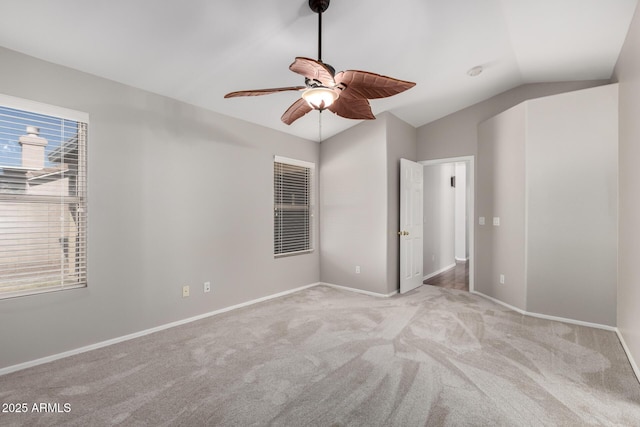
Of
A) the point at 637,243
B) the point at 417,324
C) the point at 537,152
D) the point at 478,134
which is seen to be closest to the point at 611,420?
the point at 637,243

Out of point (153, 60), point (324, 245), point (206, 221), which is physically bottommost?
point (324, 245)

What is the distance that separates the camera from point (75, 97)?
2576mm

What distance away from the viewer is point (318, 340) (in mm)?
2859

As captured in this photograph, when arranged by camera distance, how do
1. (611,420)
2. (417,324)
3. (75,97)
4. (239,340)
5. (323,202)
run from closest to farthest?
(611,420), (75,97), (239,340), (417,324), (323,202)

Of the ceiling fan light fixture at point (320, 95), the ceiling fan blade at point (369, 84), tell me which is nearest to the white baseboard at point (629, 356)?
the ceiling fan blade at point (369, 84)

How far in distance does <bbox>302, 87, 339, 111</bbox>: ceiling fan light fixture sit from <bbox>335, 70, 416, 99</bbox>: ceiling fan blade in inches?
2.9

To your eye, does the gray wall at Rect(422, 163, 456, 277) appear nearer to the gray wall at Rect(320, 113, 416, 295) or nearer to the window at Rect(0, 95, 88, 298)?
the gray wall at Rect(320, 113, 416, 295)

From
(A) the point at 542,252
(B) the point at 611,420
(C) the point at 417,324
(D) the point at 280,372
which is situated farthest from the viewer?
(A) the point at 542,252

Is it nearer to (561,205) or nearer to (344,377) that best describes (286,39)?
(344,377)

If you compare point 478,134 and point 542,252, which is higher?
point 478,134

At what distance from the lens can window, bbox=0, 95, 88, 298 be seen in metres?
2.29

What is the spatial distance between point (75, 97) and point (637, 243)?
16.0 ft

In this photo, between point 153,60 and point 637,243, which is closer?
point 637,243

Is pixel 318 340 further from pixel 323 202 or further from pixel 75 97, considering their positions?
pixel 75 97
